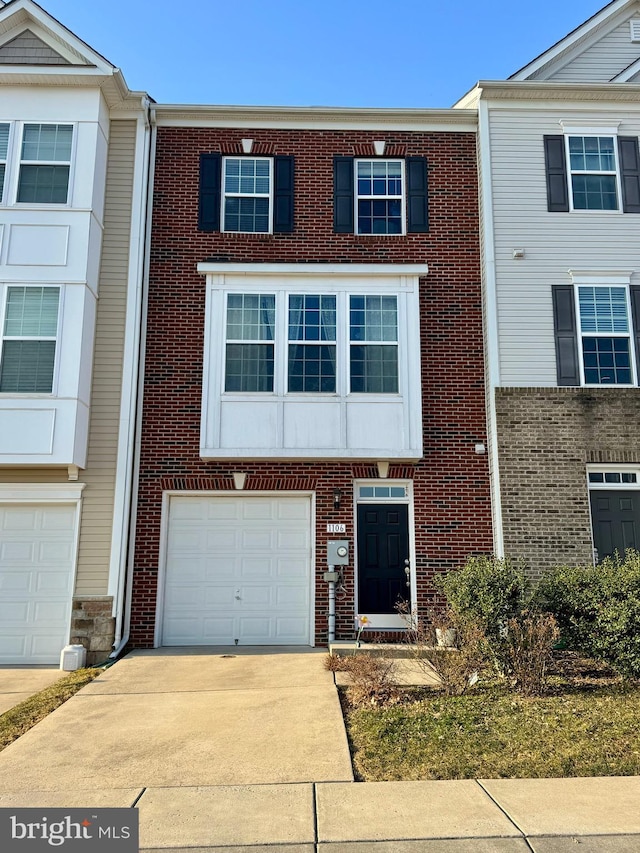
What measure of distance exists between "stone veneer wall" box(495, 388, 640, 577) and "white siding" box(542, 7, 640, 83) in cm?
605

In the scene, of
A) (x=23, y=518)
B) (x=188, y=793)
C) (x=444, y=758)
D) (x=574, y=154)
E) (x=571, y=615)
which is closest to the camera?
(x=188, y=793)

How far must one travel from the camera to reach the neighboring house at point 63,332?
944 centimetres

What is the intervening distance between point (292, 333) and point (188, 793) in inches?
281

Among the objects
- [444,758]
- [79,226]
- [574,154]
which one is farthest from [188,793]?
[574,154]

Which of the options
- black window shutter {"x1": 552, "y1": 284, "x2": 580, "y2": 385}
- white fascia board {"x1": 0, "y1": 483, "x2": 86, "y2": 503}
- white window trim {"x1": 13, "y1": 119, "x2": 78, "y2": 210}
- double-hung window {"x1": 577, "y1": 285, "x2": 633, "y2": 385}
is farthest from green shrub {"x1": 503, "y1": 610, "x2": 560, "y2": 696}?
white window trim {"x1": 13, "y1": 119, "x2": 78, "y2": 210}

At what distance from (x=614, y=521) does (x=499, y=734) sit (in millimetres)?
5439

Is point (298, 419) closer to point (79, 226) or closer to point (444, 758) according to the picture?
point (79, 226)

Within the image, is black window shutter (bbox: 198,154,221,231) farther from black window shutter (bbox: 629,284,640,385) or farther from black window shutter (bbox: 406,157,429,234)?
black window shutter (bbox: 629,284,640,385)

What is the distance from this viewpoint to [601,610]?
7203 mm

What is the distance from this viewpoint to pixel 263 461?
10117 millimetres

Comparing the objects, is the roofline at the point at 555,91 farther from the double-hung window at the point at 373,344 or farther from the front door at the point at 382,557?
the front door at the point at 382,557

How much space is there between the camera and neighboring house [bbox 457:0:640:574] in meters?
10.0

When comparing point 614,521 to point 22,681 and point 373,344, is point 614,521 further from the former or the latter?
point 22,681

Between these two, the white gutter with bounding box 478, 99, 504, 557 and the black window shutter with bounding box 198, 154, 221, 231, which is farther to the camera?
the black window shutter with bounding box 198, 154, 221, 231
